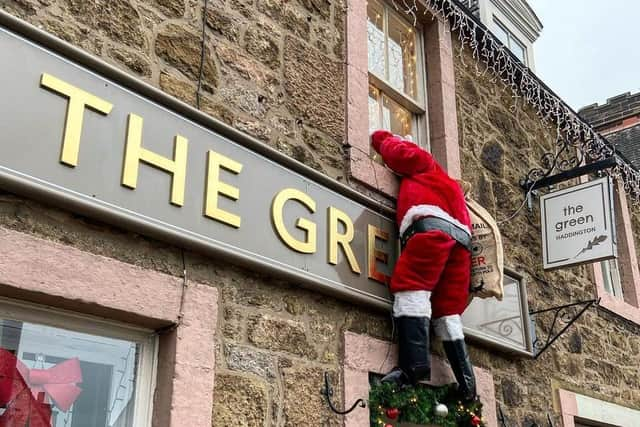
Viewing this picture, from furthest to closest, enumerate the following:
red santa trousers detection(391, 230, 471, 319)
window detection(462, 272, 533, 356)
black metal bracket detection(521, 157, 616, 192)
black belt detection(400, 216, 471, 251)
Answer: black metal bracket detection(521, 157, 616, 192) < window detection(462, 272, 533, 356) < black belt detection(400, 216, 471, 251) < red santa trousers detection(391, 230, 471, 319)

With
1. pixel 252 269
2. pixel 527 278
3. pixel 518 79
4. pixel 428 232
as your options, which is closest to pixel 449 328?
pixel 428 232

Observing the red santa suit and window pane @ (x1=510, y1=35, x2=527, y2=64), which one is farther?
window pane @ (x1=510, y1=35, x2=527, y2=64)

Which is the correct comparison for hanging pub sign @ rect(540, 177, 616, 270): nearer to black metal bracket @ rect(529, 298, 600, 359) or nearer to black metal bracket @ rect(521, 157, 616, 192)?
black metal bracket @ rect(521, 157, 616, 192)

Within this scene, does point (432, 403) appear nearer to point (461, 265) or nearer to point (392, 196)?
point (461, 265)

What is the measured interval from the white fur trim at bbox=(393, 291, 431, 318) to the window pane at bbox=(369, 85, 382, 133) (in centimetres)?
151

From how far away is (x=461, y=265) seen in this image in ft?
15.9

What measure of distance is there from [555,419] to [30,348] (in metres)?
4.53

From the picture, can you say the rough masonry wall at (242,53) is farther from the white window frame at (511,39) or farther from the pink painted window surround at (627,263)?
the white window frame at (511,39)

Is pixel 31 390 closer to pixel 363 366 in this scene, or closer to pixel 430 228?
pixel 363 366

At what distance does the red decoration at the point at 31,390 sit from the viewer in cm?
294

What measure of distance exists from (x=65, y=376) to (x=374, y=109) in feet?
10.9

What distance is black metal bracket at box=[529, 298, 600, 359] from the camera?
614cm

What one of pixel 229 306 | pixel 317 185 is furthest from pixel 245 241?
pixel 317 185

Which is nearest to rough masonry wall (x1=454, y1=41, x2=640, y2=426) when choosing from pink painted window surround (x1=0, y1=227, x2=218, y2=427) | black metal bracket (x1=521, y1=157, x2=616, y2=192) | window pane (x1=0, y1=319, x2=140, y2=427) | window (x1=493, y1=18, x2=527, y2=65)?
black metal bracket (x1=521, y1=157, x2=616, y2=192)
